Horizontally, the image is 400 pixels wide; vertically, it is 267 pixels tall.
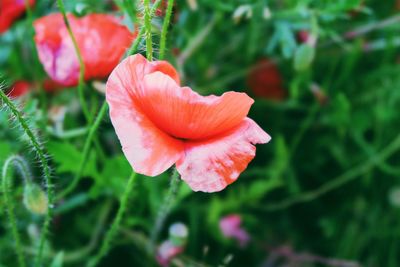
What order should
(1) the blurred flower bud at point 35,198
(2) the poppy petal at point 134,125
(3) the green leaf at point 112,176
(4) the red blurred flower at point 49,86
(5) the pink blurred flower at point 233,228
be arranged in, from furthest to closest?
1. (4) the red blurred flower at point 49,86
2. (5) the pink blurred flower at point 233,228
3. (3) the green leaf at point 112,176
4. (1) the blurred flower bud at point 35,198
5. (2) the poppy petal at point 134,125

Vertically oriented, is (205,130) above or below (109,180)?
above

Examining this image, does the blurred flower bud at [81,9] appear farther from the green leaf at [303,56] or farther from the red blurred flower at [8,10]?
the green leaf at [303,56]

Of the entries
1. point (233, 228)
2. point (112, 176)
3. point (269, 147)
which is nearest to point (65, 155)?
point (112, 176)

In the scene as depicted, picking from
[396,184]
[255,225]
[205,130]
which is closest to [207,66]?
[255,225]

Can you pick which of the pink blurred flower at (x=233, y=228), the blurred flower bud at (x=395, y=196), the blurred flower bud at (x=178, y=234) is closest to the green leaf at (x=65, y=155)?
the blurred flower bud at (x=178, y=234)

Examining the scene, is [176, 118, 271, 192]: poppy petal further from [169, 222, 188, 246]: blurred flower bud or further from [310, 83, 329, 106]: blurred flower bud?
[310, 83, 329, 106]: blurred flower bud

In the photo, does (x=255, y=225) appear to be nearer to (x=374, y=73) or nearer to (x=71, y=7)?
(x=374, y=73)
